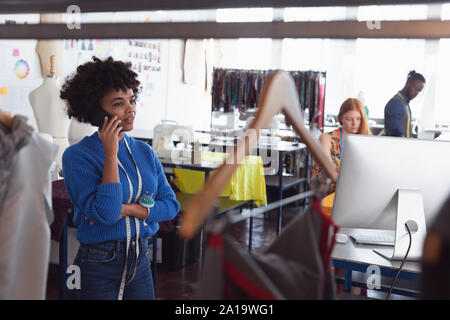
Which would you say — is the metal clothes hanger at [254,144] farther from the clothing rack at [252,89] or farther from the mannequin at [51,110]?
the clothing rack at [252,89]

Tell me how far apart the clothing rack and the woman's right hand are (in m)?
5.06

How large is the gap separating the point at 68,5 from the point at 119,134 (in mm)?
1038

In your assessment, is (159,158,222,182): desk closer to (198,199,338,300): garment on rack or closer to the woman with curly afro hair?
the woman with curly afro hair

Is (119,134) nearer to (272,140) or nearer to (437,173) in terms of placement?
(437,173)

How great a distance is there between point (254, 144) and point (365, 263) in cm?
131

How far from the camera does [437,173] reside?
1.78 m

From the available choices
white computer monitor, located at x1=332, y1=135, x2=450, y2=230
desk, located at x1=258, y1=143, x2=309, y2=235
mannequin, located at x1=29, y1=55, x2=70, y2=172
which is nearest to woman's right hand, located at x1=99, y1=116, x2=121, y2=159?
white computer monitor, located at x1=332, y1=135, x2=450, y2=230

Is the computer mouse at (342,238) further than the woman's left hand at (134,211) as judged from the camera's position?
Yes

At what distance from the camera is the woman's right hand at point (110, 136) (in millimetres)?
1814

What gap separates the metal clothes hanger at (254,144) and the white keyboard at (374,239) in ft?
4.26

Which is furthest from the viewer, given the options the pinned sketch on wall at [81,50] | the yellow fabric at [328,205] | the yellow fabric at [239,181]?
the pinned sketch on wall at [81,50]

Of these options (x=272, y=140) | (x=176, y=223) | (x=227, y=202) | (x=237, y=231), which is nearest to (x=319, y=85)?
(x=272, y=140)

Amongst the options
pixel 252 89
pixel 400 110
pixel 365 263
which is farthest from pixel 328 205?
pixel 252 89

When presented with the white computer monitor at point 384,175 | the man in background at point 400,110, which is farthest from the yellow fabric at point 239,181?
the white computer monitor at point 384,175
